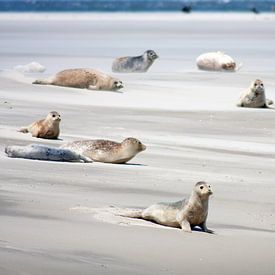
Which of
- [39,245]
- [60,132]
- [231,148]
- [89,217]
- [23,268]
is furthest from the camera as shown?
[60,132]

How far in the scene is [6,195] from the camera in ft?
25.3

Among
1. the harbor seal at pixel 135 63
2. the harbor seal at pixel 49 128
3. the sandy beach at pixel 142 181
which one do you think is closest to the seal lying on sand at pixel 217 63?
the harbor seal at pixel 135 63

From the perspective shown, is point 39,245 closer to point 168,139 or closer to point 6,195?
point 6,195

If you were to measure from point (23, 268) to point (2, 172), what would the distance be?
10.5 feet

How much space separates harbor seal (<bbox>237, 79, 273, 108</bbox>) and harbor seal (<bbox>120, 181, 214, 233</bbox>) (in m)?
7.55

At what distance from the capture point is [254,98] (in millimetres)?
14656

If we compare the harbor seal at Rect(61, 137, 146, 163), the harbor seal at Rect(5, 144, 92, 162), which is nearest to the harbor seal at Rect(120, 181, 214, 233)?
the harbor seal at Rect(5, 144, 92, 162)

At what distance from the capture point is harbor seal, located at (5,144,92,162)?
369 inches

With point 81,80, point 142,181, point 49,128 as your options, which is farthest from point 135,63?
point 142,181

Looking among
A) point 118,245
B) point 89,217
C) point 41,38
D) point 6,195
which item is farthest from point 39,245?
point 41,38

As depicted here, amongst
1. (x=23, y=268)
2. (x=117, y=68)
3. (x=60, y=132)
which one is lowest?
(x=23, y=268)

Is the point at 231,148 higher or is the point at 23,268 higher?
the point at 231,148

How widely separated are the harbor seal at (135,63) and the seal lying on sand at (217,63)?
947 mm

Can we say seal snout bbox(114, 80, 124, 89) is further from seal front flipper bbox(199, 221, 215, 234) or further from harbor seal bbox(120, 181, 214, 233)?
seal front flipper bbox(199, 221, 215, 234)
